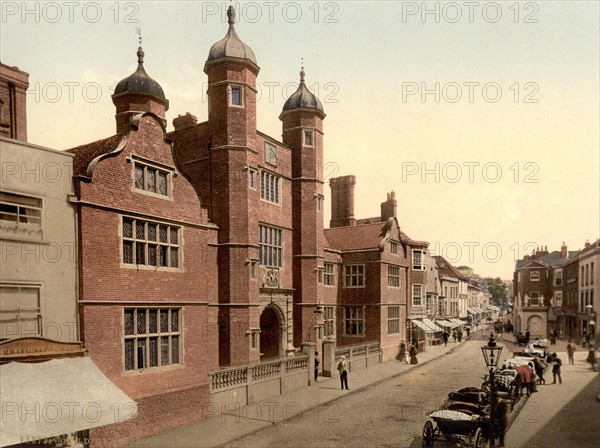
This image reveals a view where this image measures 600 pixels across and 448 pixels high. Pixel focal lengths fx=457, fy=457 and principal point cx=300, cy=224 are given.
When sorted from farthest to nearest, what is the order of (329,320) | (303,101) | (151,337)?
1. (329,320)
2. (303,101)
3. (151,337)

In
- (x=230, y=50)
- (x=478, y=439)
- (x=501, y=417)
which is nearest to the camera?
(x=478, y=439)

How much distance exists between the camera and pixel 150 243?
15125 millimetres

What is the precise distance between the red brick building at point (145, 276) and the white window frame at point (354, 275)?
1745 cm

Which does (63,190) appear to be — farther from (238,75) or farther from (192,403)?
(238,75)

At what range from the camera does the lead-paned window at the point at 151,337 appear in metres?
14.3

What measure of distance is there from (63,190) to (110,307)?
363 cm

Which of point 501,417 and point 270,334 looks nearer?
point 501,417

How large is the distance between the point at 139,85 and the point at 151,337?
17.0 m

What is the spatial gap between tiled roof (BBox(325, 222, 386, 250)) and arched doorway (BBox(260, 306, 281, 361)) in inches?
435

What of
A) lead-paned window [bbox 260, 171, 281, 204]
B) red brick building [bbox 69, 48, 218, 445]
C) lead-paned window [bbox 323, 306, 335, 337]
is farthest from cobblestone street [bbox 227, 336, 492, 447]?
lead-paned window [bbox 260, 171, 281, 204]

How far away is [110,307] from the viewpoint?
13.5m

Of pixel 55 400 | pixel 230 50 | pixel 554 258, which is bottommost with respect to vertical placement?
pixel 55 400

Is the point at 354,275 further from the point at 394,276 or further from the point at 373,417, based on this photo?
the point at 373,417

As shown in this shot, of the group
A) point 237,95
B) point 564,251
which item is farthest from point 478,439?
point 564,251
